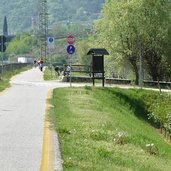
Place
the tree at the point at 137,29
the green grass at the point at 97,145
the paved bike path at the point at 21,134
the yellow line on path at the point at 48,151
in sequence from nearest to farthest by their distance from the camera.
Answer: the yellow line on path at the point at 48,151
the paved bike path at the point at 21,134
the green grass at the point at 97,145
the tree at the point at 137,29

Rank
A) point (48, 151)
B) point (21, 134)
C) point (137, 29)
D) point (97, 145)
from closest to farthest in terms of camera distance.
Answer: point (48, 151), point (97, 145), point (21, 134), point (137, 29)

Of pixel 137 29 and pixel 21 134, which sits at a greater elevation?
pixel 137 29

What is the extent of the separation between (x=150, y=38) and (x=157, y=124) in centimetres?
1793

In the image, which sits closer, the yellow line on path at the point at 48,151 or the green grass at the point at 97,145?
the yellow line on path at the point at 48,151

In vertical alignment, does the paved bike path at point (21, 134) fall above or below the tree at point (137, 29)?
below

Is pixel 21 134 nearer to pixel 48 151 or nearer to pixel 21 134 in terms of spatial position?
pixel 21 134

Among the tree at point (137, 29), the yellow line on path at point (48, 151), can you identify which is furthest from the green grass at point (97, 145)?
the tree at point (137, 29)

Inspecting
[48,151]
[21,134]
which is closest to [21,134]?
[21,134]

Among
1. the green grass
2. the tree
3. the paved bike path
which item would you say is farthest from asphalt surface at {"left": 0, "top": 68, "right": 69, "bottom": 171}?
the tree

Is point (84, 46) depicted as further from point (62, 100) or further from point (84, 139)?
point (84, 139)

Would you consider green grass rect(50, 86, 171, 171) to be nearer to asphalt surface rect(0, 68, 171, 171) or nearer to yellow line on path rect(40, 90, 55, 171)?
yellow line on path rect(40, 90, 55, 171)

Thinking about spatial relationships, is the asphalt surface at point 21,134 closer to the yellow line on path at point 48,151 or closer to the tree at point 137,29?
the yellow line on path at point 48,151

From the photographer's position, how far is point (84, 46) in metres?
117

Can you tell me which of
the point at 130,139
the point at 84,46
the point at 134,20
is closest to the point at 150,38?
the point at 134,20
